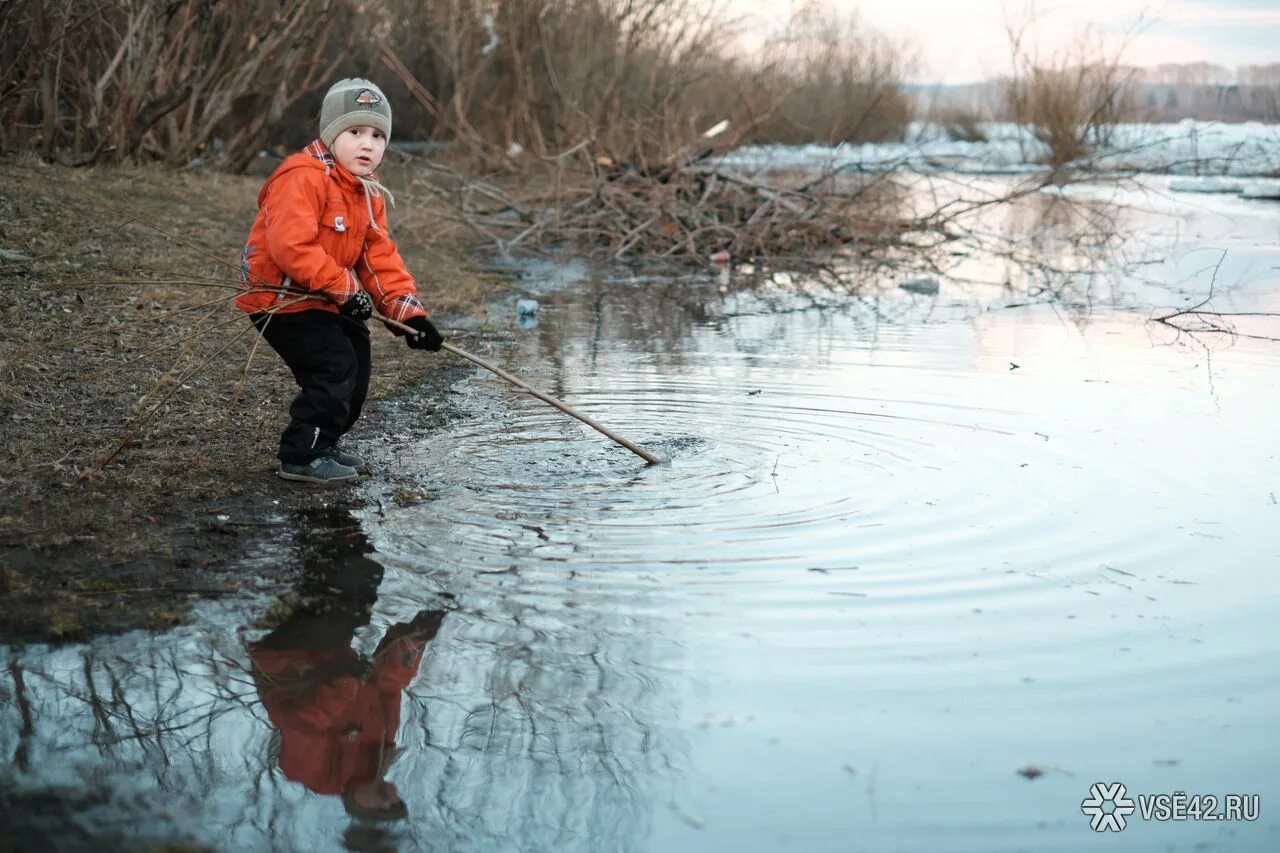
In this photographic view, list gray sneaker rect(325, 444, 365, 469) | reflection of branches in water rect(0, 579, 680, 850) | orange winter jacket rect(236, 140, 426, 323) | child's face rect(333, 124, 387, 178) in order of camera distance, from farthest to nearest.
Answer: gray sneaker rect(325, 444, 365, 469) < child's face rect(333, 124, 387, 178) < orange winter jacket rect(236, 140, 426, 323) < reflection of branches in water rect(0, 579, 680, 850)

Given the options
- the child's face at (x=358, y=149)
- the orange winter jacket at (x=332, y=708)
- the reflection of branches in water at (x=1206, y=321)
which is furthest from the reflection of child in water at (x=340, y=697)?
the reflection of branches in water at (x=1206, y=321)

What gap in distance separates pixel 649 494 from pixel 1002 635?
1580mm

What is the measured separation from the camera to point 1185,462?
5215mm

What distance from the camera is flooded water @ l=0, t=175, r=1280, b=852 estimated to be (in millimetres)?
2629

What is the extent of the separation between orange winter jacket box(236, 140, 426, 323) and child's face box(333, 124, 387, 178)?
41mm

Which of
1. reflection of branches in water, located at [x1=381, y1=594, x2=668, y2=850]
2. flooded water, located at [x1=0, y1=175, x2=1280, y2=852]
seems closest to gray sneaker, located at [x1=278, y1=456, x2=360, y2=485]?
flooded water, located at [x1=0, y1=175, x2=1280, y2=852]

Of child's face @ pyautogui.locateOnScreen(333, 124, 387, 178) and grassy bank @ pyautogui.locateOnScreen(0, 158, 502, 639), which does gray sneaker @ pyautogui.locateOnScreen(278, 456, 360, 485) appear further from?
child's face @ pyautogui.locateOnScreen(333, 124, 387, 178)

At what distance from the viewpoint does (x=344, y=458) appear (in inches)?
197

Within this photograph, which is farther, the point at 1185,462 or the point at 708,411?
the point at 708,411

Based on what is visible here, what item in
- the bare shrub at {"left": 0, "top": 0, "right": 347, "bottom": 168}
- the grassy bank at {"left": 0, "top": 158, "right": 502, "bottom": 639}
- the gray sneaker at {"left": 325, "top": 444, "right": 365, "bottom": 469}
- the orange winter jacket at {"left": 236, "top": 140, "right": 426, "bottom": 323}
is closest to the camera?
the grassy bank at {"left": 0, "top": 158, "right": 502, "bottom": 639}

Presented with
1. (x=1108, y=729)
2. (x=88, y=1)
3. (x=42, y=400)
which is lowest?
(x=1108, y=729)

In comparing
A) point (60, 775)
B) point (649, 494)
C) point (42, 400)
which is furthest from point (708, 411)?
point (60, 775)

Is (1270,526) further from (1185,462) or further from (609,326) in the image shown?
(609,326)

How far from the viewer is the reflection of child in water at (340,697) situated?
2729mm
